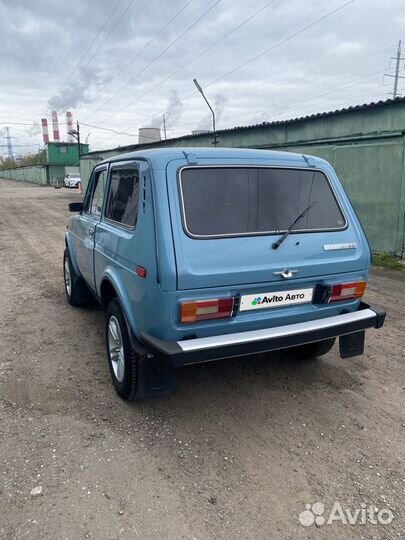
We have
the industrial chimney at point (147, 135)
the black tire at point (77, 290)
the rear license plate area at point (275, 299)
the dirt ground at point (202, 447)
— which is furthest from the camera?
the industrial chimney at point (147, 135)

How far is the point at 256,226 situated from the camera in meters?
2.87

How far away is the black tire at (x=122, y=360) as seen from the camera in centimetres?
295

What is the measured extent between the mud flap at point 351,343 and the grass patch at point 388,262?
4.80 m

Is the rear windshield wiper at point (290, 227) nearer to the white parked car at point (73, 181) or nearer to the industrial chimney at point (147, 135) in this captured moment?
the industrial chimney at point (147, 135)

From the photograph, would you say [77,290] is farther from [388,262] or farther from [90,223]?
[388,262]

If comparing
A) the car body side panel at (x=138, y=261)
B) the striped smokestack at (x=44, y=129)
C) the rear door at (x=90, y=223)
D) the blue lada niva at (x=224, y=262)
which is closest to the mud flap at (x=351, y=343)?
the blue lada niva at (x=224, y=262)

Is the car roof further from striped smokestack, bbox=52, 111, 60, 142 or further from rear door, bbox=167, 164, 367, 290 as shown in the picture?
striped smokestack, bbox=52, 111, 60, 142

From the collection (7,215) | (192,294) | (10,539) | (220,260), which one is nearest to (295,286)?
(220,260)

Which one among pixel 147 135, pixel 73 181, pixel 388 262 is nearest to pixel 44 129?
pixel 73 181

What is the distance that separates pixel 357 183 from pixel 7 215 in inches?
555

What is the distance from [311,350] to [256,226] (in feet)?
5.00

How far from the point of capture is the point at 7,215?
1719 cm

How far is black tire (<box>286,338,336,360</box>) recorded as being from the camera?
3670 millimetres

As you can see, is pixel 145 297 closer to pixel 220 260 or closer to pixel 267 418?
pixel 220 260
